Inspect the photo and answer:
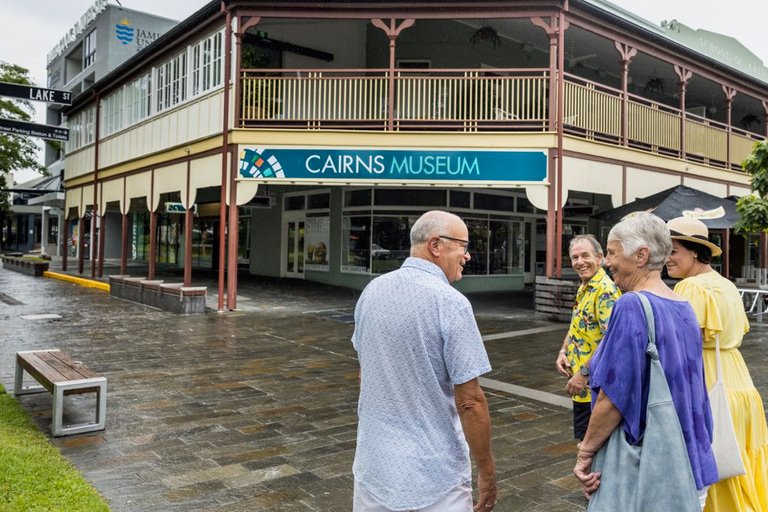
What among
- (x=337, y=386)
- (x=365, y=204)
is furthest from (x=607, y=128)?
(x=337, y=386)

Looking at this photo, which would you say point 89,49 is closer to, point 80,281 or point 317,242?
point 80,281

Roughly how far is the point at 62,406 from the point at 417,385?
13.5ft

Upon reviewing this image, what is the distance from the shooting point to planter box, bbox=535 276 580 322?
12.4 m

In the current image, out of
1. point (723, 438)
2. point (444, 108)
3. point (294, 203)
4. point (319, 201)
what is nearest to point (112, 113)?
point (294, 203)

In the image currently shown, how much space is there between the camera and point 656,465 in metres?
2.19

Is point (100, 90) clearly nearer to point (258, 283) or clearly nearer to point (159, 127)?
point (159, 127)

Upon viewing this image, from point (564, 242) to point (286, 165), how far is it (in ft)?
39.2

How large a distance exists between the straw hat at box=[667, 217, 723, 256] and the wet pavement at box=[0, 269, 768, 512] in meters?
1.80

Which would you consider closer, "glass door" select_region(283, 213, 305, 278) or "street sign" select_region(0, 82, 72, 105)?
"street sign" select_region(0, 82, 72, 105)

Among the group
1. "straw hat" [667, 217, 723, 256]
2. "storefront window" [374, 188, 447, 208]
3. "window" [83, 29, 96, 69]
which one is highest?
"window" [83, 29, 96, 69]

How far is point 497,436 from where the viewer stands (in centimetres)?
516

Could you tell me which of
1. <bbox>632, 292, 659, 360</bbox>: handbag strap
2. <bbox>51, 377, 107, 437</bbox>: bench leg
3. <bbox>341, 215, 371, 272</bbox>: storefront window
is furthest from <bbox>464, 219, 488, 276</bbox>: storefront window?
<bbox>632, 292, 659, 360</bbox>: handbag strap

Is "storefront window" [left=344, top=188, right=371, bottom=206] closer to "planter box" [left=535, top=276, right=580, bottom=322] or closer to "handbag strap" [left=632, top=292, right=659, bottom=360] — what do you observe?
"planter box" [left=535, top=276, right=580, bottom=322]

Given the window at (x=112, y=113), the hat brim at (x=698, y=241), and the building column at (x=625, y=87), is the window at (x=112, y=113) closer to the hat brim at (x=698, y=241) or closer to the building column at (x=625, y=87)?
the building column at (x=625, y=87)
